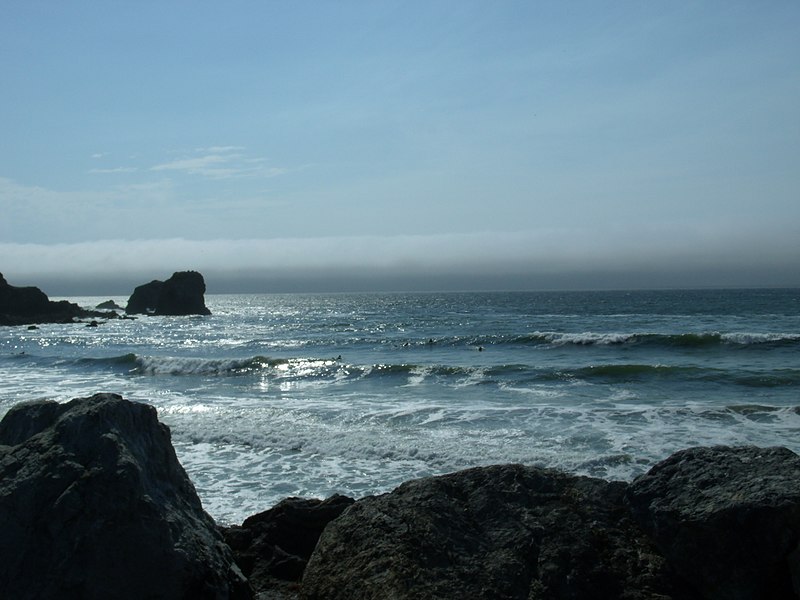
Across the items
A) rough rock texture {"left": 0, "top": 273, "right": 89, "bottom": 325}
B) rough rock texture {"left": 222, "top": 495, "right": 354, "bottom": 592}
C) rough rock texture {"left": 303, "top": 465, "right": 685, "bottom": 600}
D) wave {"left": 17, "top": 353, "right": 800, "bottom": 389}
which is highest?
rough rock texture {"left": 0, "top": 273, "right": 89, "bottom": 325}

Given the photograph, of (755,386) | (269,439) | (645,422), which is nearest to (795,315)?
(755,386)

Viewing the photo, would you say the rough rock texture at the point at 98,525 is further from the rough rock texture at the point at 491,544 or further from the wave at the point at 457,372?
the wave at the point at 457,372

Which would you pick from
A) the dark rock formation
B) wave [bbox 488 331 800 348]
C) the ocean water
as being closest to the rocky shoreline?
the ocean water

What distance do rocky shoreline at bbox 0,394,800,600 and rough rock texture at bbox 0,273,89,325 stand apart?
2965 inches

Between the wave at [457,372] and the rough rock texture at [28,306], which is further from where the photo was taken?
the rough rock texture at [28,306]

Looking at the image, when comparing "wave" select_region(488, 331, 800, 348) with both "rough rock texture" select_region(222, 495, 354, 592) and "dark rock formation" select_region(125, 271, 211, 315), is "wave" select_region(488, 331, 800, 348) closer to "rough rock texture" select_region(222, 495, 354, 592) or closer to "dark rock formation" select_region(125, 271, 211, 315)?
"rough rock texture" select_region(222, 495, 354, 592)

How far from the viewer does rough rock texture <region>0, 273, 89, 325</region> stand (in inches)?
2874

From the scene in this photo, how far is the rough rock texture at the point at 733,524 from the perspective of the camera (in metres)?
4.06

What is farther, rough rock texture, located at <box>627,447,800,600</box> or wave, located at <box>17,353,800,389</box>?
wave, located at <box>17,353,800,389</box>

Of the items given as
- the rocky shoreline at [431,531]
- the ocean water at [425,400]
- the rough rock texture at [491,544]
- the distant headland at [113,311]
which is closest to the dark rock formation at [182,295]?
the distant headland at [113,311]

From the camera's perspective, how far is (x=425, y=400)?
18156 mm

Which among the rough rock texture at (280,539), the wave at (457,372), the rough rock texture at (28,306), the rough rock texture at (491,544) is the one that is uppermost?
the rough rock texture at (28,306)

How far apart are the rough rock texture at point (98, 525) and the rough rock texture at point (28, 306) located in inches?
2961

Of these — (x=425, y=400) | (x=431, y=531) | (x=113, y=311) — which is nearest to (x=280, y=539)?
(x=431, y=531)
